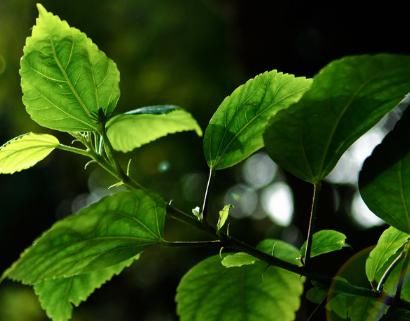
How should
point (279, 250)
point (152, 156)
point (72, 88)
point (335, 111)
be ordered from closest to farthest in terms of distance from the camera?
point (335, 111), point (72, 88), point (279, 250), point (152, 156)

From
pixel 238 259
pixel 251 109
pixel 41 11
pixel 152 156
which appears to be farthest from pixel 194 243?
pixel 152 156

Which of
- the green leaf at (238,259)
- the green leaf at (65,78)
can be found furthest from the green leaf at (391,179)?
the green leaf at (65,78)

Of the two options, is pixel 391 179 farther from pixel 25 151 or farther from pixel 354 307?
pixel 25 151

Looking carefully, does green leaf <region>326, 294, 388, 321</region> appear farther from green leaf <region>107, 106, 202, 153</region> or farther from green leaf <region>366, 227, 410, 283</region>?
green leaf <region>107, 106, 202, 153</region>

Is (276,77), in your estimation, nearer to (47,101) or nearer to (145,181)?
(47,101)

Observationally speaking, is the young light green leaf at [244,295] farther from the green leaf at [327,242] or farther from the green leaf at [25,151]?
the green leaf at [25,151]
